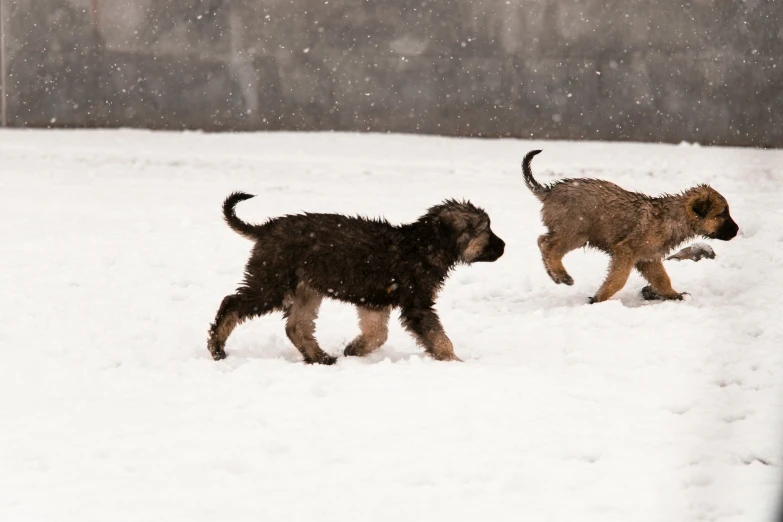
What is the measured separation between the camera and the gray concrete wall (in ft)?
48.2

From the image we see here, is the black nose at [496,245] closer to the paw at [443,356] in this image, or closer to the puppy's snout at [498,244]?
the puppy's snout at [498,244]

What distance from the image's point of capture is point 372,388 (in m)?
6.02

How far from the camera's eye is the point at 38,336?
712 centimetres

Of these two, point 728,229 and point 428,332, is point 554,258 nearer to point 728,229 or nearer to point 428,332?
point 728,229

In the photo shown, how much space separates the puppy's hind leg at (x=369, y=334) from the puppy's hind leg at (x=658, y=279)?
2340mm

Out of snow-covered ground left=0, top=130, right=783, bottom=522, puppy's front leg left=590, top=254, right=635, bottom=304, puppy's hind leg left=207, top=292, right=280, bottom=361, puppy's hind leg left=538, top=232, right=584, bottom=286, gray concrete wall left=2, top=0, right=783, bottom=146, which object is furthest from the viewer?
gray concrete wall left=2, top=0, right=783, bottom=146

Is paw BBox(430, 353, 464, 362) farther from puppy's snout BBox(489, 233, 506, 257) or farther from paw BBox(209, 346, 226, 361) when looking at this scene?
paw BBox(209, 346, 226, 361)

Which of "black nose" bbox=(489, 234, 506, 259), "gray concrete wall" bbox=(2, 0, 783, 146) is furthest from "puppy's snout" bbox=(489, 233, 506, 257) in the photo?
"gray concrete wall" bbox=(2, 0, 783, 146)

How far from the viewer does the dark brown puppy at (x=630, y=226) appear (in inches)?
320

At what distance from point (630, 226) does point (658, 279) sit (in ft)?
1.50

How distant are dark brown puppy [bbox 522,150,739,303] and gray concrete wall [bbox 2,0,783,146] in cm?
666

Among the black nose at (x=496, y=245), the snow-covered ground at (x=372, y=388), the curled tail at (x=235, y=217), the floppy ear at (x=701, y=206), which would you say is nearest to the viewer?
the snow-covered ground at (x=372, y=388)

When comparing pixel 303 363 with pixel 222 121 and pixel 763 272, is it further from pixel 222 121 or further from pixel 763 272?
pixel 222 121

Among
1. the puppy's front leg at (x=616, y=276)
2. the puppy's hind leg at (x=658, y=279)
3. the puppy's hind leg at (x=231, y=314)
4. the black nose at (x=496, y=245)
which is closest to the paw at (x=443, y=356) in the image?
the black nose at (x=496, y=245)
